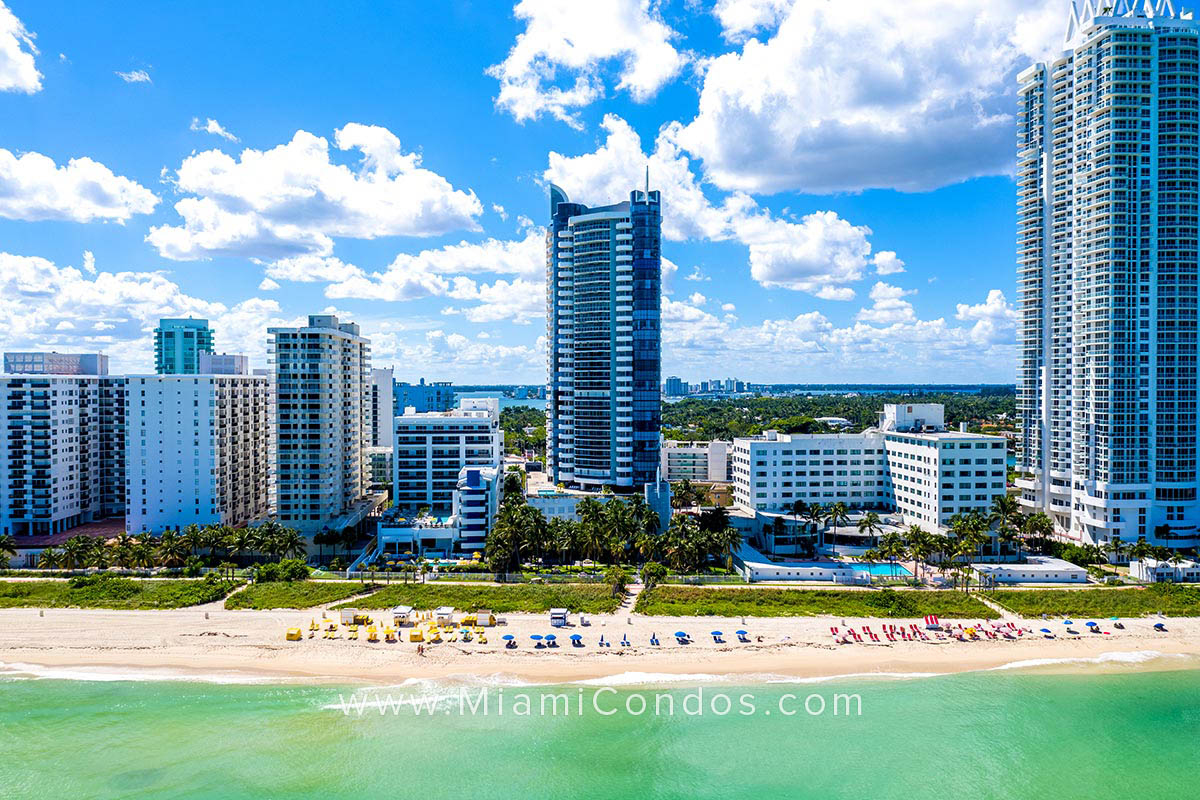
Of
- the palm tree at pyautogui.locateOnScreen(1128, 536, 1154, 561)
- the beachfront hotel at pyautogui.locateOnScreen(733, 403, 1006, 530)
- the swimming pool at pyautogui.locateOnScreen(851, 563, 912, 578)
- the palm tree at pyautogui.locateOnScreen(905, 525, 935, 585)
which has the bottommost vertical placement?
the swimming pool at pyautogui.locateOnScreen(851, 563, 912, 578)

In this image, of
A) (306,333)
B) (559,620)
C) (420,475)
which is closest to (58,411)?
(306,333)

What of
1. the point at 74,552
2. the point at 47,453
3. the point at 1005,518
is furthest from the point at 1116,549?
the point at 47,453

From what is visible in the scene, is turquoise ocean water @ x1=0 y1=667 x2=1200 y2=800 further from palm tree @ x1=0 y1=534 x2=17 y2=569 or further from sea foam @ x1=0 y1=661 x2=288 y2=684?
palm tree @ x1=0 y1=534 x2=17 y2=569

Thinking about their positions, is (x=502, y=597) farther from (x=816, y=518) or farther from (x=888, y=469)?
(x=888, y=469)

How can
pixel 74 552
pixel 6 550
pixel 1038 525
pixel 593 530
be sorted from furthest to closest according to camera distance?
pixel 1038 525, pixel 6 550, pixel 593 530, pixel 74 552

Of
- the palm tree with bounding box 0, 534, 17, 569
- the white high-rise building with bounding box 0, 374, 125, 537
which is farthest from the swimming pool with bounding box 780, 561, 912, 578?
the white high-rise building with bounding box 0, 374, 125, 537

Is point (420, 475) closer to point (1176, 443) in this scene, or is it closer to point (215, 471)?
point (215, 471)
